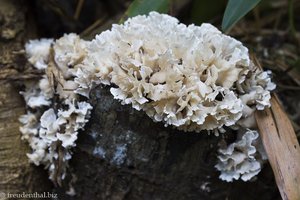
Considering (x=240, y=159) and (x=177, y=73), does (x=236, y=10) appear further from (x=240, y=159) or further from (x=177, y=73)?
(x=240, y=159)

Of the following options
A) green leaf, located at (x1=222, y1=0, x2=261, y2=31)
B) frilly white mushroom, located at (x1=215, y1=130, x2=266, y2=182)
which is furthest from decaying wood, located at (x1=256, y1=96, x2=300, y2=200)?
green leaf, located at (x1=222, y1=0, x2=261, y2=31)

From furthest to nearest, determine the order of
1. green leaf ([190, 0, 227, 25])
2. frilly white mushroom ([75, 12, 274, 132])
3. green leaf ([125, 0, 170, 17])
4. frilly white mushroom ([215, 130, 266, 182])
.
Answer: green leaf ([190, 0, 227, 25]), green leaf ([125, 0, 170, 17]), frilly white mushroom ([215, 130, 266, 182]), frilly white mushroom ([75, 12, 274, 132])

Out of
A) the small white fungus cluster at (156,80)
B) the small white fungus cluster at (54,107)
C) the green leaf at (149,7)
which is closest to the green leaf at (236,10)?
the small white fungus cluster at (156,80)

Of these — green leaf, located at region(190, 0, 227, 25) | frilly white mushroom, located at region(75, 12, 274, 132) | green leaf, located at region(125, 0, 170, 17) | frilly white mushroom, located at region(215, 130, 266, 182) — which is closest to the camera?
frilly white mushroom, located at region(75, 12, 274, 132)

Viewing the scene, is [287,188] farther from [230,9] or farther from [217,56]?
[230,9]

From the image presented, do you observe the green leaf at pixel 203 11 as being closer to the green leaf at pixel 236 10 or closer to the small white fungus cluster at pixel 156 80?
the small white fungus cluster at pixel 156 80

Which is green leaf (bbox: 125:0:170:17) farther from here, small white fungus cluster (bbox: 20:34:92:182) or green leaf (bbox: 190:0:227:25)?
green leaf (bbox: 190:0:227:25)
